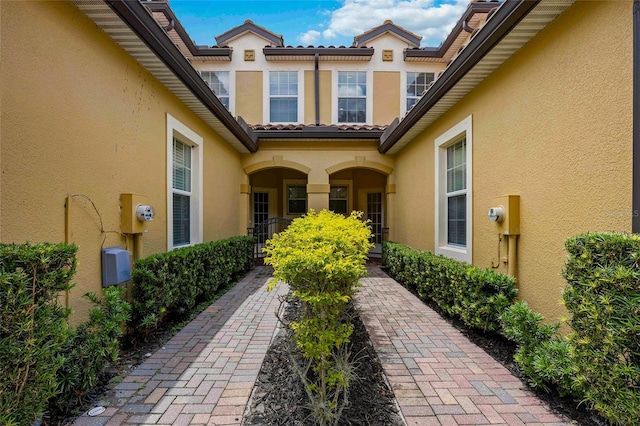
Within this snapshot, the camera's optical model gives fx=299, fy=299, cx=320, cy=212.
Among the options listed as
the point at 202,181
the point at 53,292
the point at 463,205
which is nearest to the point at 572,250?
the point at 463,205

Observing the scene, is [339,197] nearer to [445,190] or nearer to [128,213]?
[445,190]

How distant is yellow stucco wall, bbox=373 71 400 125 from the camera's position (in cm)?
1055

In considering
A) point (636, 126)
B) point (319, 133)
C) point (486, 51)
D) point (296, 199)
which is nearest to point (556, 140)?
point (636, 126)

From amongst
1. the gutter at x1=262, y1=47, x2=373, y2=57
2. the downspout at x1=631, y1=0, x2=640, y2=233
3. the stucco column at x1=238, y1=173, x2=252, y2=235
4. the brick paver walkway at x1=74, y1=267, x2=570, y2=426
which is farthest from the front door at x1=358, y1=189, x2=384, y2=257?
the downspout at x1=631, y1=0, x2=640, y2=233

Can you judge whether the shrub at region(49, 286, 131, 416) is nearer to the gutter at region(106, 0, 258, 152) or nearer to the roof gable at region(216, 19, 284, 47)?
the gutter at region(106, 0, 258, 152)

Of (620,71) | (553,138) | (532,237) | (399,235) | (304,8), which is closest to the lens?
(620,71)

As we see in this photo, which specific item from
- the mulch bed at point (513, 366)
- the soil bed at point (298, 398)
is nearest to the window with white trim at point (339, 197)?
the mulch bed at point (513, 366)

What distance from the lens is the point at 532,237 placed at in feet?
11.5

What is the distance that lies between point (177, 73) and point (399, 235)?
694cm

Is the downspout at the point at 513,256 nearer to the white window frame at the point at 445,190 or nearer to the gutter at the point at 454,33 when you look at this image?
the white window frame at the point at 445,190

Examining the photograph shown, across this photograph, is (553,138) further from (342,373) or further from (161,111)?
(161,111)

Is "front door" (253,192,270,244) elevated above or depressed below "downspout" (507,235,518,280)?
above

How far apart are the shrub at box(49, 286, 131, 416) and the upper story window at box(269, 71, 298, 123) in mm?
8734

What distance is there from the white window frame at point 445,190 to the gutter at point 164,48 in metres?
4.46
